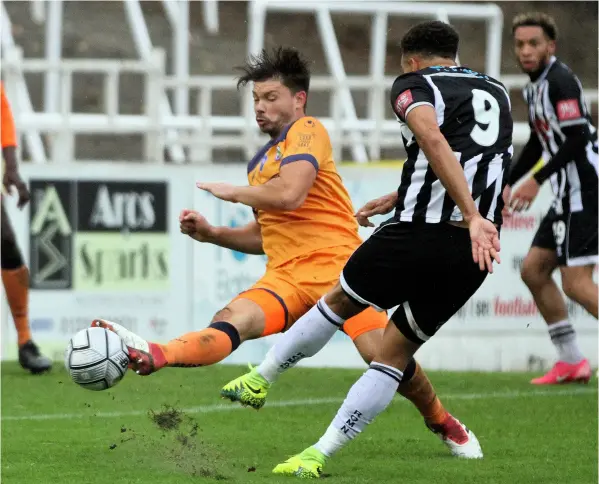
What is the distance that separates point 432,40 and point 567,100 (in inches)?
143

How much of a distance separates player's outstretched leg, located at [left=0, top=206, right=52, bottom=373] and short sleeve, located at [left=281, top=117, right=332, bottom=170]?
363cm

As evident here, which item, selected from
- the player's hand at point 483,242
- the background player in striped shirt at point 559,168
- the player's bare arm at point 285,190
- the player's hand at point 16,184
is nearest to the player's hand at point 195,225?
the player's bare arm at point 285,190

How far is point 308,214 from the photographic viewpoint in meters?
6.99

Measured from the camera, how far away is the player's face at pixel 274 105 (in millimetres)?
7008

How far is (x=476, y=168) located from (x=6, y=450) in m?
2.78

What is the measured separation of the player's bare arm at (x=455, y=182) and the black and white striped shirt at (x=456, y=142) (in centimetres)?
14

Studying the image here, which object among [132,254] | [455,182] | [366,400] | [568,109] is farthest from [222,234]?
[132,254]

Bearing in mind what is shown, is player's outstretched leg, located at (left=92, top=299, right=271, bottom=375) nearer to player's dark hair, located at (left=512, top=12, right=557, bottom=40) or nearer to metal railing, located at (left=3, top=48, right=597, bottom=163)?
player's dark hair, located at (left=512, top=12, right=557, bottom=40)

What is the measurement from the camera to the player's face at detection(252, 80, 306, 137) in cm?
701

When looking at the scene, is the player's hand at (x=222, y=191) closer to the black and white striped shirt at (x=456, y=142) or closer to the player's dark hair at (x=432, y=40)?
the black and white striped shirt at (x=456, y=142)

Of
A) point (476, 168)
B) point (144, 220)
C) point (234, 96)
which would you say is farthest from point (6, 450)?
point (234, 96)

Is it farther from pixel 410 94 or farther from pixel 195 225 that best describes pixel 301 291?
pixel 410 94

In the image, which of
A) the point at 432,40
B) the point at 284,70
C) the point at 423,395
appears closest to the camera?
the point at 432,40

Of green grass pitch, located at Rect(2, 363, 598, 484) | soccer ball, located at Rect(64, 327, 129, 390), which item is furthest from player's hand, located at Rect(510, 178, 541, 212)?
soccer ball, located at Rect(64, 327, 129, 390)
